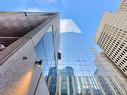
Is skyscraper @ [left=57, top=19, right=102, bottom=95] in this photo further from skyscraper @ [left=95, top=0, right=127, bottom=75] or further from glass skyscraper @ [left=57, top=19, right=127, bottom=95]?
skyscraper @ [left=95, top=0, right=127, bottom=75]

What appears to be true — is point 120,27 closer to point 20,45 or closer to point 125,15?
point 125,15

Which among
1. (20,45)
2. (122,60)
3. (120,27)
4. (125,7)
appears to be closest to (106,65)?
(122,60)

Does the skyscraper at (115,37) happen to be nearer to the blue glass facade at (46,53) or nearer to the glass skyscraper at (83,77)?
the glass skyscraper at (83,77)

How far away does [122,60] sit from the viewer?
53.4 m

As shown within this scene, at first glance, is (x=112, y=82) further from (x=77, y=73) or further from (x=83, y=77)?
(x=77, y=73)

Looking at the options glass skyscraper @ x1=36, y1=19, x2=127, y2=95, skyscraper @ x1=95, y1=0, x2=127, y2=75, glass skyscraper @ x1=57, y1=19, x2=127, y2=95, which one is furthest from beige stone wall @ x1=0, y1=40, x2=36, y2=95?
skyscraper @ x1=95, y1=0, x2=127, y2=75

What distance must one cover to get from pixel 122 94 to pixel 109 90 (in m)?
4.28

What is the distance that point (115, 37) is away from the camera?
202ft

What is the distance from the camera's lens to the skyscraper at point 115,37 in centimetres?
5275

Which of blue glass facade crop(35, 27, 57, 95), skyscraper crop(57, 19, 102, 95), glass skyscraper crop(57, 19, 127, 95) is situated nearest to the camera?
blue glass facade crop(35, 27, 57, 95)

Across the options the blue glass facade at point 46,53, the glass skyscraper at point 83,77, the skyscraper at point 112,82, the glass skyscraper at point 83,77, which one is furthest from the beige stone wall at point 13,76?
the skyscraper at point 112,82

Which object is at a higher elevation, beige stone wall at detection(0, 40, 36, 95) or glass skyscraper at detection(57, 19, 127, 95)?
beige stone wall at detection(0, 40, 36, 95)

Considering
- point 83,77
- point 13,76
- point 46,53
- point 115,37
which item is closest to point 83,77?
point 83,77

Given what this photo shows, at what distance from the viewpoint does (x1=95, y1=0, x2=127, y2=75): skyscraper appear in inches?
2077
